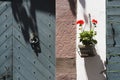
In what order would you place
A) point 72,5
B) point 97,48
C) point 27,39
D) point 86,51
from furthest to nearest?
point 27,39, point 72,5, point 97,48, point 86,51

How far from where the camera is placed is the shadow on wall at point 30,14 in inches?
313

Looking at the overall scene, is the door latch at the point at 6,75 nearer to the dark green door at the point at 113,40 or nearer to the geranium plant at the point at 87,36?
the geranium plant at the point at 87,36

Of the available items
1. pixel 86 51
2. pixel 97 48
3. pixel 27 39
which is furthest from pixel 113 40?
pixel 27 39

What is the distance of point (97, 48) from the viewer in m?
7.57

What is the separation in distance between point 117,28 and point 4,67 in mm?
2114

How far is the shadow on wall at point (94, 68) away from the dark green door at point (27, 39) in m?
0.70

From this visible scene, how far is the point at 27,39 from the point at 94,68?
4.25ft

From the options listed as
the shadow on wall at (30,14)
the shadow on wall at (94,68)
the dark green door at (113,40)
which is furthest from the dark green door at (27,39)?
the dark green door at (113,40)

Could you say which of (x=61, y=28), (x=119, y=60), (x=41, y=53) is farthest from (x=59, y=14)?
(x=119, y=60)

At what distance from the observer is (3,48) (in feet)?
26.3

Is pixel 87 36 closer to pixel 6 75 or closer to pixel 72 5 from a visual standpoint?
pixel 72 5

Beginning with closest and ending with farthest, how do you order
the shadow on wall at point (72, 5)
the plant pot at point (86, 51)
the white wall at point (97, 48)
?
1. the plant pot at point (86, 51)
2. the white wall at point (97, 48)
3. the shadow on wall at point (72, 5)

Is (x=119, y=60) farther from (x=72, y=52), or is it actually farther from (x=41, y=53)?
(x=41, y=53)

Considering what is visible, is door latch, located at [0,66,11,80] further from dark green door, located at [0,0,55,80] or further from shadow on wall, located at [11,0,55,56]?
shadow on wall, located at [11,0,55,56]
